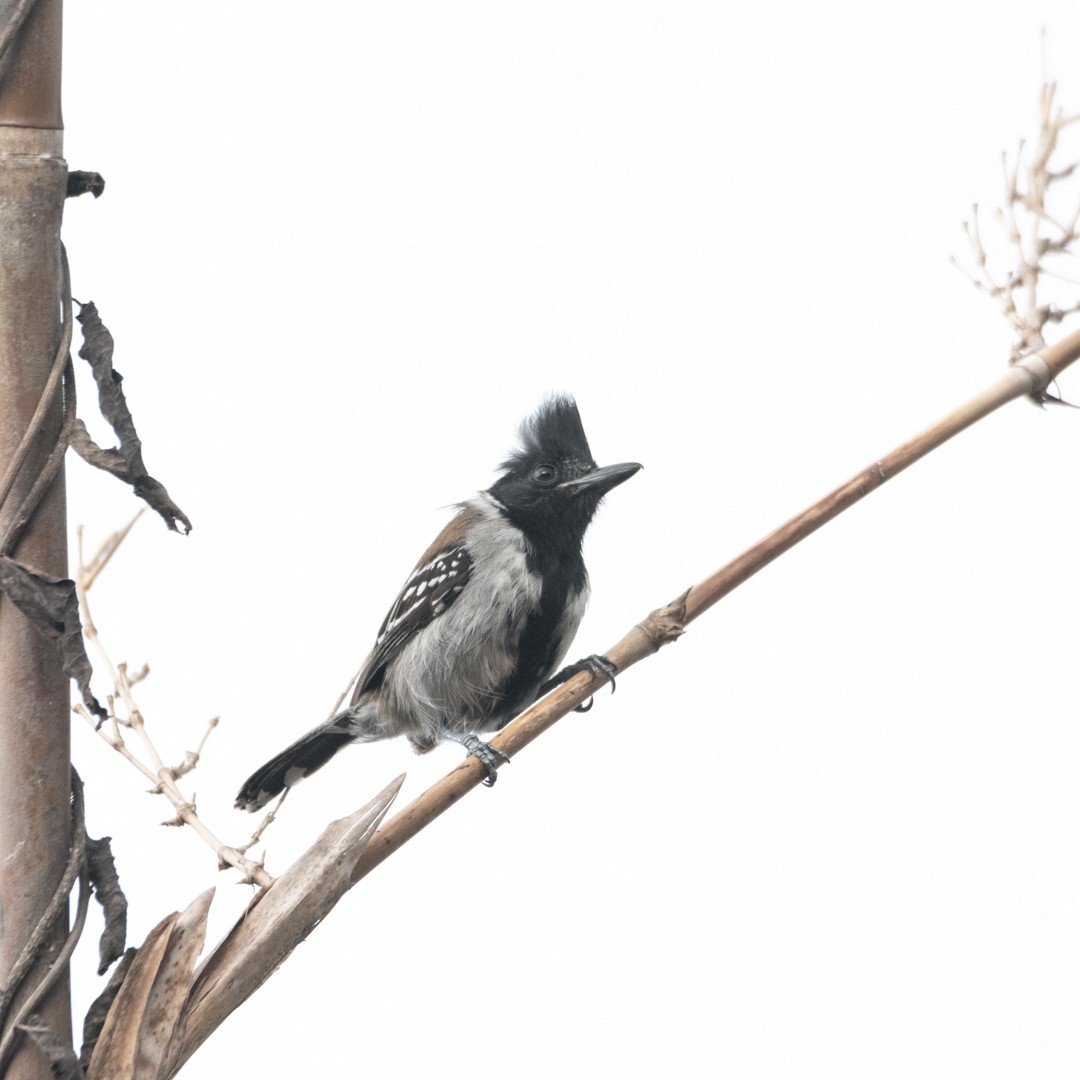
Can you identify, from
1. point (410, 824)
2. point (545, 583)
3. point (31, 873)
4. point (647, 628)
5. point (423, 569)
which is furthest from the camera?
point (423, 569)

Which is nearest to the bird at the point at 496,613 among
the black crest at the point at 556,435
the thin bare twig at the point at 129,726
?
the black crest at the point at 556,435

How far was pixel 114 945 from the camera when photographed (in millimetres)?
1182

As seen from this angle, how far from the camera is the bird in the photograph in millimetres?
2623

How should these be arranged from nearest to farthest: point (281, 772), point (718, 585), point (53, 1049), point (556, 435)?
point (53, 1049) → point (718, 585) → point (281, 772) → point (556, 435)

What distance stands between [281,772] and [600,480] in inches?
35.7

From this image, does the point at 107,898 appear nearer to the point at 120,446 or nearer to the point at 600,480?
the point at 120,446

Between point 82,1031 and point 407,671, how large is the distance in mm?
1557

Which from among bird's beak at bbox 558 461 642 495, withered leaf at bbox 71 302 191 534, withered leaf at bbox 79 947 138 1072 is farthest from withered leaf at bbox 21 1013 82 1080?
bird's beak at bbox 558 461 642 495

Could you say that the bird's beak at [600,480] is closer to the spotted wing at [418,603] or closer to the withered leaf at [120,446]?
the spotted wing at [418,603]

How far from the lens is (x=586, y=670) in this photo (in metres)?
1.60

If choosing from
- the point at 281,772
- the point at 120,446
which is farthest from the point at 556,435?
the point at 120,446

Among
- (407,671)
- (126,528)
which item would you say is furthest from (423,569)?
(126,528)

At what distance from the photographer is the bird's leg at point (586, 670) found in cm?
154

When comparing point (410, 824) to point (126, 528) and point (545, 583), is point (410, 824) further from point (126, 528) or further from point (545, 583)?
point (545, 583)
